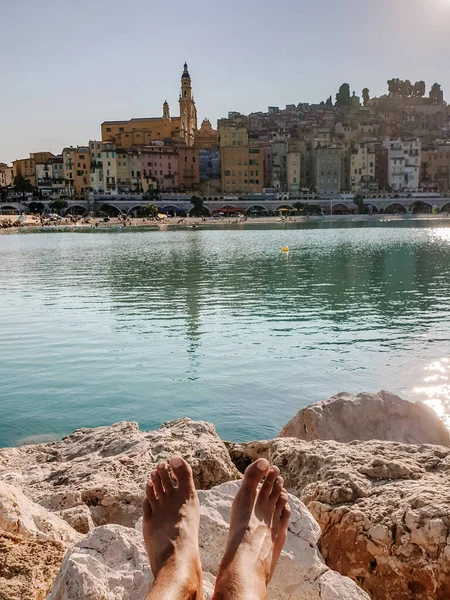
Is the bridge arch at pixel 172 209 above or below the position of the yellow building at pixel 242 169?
below

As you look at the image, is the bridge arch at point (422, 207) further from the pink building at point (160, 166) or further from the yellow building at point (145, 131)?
the yellow building at point (145, 131)

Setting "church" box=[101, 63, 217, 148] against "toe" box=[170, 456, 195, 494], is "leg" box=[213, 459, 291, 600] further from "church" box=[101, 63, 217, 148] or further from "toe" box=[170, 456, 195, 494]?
"church" box=[101, 63, 217, 148]

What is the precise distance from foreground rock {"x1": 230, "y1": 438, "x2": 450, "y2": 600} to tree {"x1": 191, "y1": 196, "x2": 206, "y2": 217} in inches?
3266

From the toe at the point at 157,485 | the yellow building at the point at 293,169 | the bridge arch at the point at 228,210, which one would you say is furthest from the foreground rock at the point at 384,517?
the yellow building at the point at 293,169

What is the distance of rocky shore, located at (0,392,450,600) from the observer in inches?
87.5

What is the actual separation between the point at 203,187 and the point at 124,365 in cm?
8668

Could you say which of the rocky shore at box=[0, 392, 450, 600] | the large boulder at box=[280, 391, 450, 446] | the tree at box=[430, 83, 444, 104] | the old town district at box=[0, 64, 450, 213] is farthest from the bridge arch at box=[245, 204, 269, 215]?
the rocky shore at box=[0, 392, 450, 600]

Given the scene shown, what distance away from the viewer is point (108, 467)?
380 cm

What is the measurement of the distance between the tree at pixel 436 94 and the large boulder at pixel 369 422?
468 ft

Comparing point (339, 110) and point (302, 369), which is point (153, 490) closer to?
point (302, 369)

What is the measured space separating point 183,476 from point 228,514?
258 mm

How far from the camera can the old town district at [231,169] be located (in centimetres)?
8919

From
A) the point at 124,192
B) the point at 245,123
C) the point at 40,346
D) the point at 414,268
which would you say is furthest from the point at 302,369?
the point at 245,123

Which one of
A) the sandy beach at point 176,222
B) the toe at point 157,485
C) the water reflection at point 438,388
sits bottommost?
the water reflection at point 438,388
